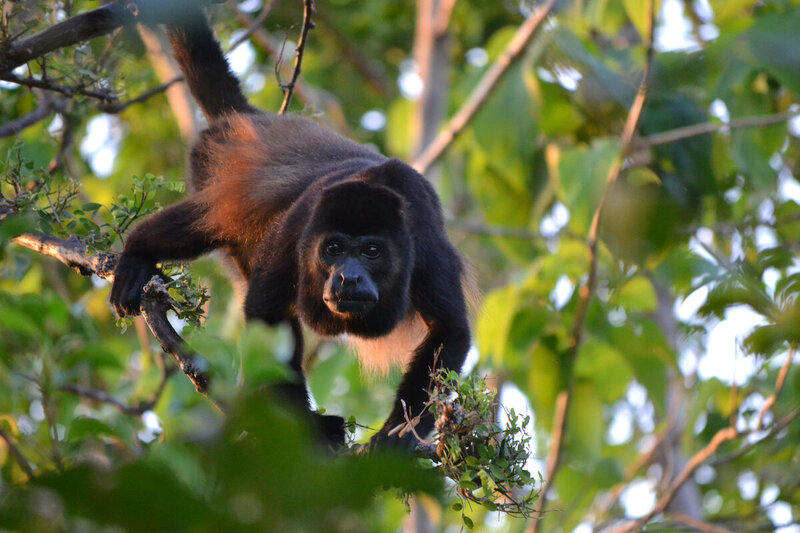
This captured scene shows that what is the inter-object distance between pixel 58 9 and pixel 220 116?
1008mm

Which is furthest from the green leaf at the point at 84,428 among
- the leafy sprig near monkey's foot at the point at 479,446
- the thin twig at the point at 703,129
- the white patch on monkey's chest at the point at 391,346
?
the thin twig at the point at 703,129

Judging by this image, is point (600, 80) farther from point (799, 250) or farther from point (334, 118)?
point (334, 118)

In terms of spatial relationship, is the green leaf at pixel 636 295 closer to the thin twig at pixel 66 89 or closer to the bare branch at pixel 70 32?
the thin twig at pixel 66 89

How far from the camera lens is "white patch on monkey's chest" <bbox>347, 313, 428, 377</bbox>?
13.4 feet

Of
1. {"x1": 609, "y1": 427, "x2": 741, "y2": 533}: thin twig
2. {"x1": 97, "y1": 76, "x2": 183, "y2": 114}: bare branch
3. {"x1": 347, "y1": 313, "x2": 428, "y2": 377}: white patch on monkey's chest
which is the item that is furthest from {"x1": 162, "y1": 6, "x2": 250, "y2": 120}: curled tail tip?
{"x1": 609, "y1": 427, "x2": 741, "y2": 533}: thin twig

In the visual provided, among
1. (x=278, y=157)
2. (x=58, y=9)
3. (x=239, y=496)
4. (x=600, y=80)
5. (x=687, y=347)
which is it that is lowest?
(x=687, y=347)

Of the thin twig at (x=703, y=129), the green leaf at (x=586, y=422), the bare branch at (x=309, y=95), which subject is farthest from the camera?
the bare branch at (x=309, y=95)

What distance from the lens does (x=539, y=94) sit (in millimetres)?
5750

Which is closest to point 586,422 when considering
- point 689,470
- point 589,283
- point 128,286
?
point 689,470

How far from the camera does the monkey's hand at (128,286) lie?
3582mm

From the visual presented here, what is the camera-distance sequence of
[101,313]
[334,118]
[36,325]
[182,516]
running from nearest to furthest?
[182,516] < [36,325] < [101,313] < [334,118]

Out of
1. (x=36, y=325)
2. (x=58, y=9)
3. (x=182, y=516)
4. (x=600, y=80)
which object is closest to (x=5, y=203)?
(x=36, y=325)

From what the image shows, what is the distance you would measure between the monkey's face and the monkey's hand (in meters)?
0.73

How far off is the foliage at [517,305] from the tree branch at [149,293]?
0.38 ft
